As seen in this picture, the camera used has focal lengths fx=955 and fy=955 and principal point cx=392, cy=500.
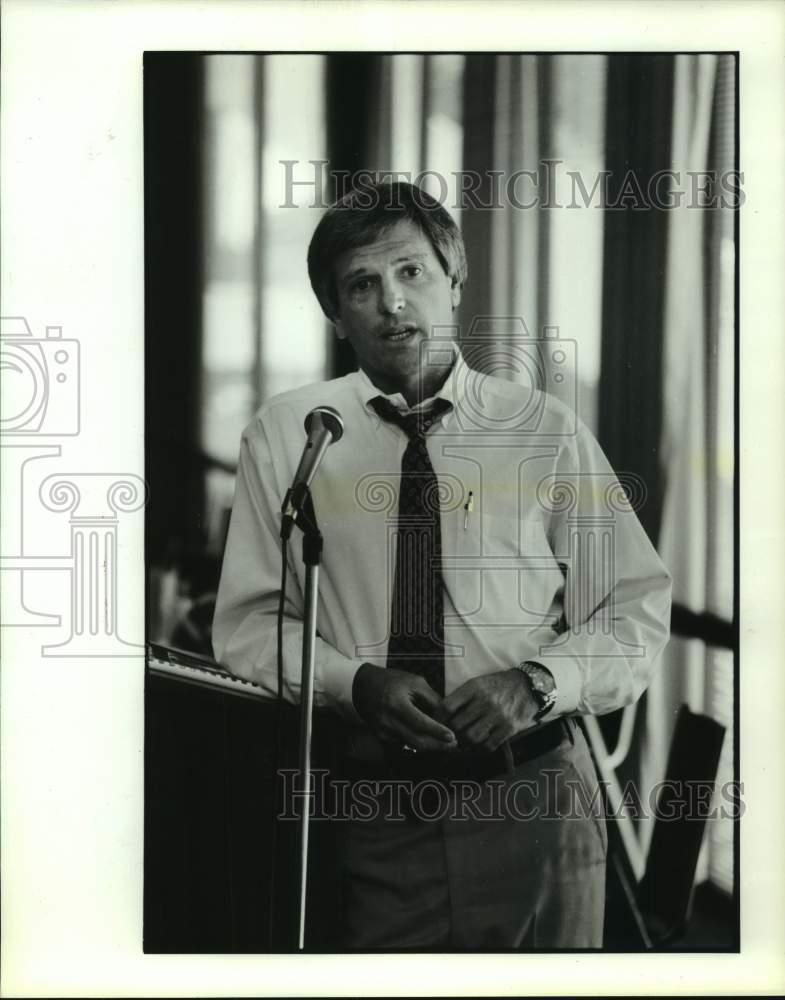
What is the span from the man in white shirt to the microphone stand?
17 mm

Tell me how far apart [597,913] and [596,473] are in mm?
748

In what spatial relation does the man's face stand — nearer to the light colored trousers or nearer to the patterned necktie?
the patterned necktie

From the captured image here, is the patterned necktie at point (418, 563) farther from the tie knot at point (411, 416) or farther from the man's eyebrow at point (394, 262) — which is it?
the man's eyebrow at point (394, 262)

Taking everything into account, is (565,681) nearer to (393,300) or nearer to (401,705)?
(401,705)

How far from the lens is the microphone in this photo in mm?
1618

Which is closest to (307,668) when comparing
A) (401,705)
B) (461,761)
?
(401,705)

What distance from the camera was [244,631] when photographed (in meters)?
1.61

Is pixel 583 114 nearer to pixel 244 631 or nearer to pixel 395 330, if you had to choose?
pixel 395 330

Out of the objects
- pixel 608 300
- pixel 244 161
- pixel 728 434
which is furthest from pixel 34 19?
pixel 728 434

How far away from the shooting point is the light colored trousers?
1602 mm

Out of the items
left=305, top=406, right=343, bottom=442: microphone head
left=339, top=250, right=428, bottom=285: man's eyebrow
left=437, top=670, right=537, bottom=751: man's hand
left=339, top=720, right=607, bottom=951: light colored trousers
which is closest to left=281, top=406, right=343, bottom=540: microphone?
left=305, top=406, right=343, bottom=442: microphone head

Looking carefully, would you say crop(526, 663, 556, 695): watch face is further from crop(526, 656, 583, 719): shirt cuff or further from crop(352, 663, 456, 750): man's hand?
crop(352, 663, 456, 750): man's hand

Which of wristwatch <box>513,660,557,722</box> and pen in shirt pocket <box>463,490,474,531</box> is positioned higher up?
pen in shirt pocket <box>463,490,474,531</box>

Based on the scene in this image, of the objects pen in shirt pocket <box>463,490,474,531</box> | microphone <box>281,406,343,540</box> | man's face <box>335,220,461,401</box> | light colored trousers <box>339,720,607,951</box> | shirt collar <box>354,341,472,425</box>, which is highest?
man's face <box>335,220,461,401</box>
